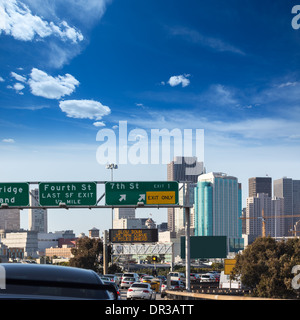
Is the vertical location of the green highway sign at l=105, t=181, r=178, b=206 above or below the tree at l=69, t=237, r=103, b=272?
above

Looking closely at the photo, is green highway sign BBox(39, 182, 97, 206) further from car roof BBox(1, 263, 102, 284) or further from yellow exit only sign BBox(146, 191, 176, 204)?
Answer: car roof BBox(1, 263, 102, 284)

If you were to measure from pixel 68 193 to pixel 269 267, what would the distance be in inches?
921

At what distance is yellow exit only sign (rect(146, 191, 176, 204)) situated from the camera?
4031cm

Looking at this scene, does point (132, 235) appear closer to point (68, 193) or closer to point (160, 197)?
point (68, 193)

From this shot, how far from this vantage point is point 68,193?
4062 cm

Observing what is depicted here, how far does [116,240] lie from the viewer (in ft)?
283

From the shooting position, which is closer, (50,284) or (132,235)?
(50,284)

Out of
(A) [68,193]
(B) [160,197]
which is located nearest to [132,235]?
(A) [68,193]

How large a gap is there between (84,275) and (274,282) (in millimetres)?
48383

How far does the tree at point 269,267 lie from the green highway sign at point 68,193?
2036cm

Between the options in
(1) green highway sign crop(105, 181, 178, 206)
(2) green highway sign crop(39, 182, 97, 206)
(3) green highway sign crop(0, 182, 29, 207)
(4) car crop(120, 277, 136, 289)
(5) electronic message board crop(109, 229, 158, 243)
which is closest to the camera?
(1) green highway sign crop(105, 181, 178, 206)

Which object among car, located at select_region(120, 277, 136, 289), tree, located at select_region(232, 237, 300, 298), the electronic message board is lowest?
car, located at select_region(120, 277, 136, 289)

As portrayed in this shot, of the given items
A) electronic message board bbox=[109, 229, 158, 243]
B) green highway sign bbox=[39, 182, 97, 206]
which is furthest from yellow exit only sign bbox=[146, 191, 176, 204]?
electronic message board bbox=[109, 229, 158, 243]
